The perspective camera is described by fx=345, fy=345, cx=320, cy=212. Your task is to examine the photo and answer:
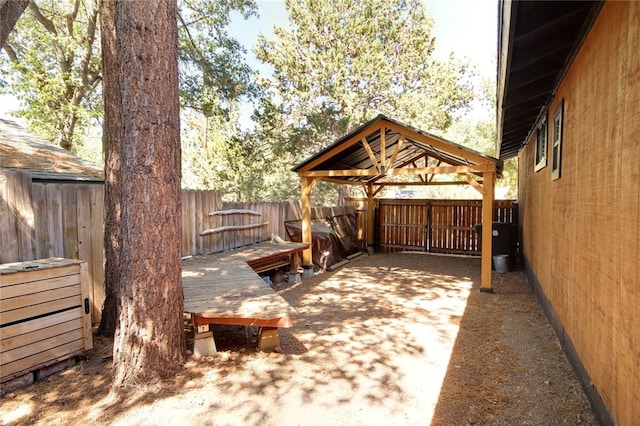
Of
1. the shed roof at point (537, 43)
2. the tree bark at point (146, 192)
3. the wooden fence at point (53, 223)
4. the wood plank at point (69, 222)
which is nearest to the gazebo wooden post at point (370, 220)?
the shed roof at point (537, 43)

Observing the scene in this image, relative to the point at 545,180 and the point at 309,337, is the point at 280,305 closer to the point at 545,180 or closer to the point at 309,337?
the point at 309,337

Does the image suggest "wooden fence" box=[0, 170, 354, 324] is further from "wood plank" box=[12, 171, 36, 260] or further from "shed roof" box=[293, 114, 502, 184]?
"shed roof" box=[293, 114, 502, 184]

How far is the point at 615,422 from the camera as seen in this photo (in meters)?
2.15

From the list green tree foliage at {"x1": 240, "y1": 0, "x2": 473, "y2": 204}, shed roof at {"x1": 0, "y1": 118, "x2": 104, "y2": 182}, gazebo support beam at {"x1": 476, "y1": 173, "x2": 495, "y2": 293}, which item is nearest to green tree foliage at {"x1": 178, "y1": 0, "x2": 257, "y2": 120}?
green tree foliage at {"x1": 240, "y1": 0, "x2": 473, "y2": 204}

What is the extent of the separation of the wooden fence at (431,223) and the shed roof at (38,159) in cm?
824

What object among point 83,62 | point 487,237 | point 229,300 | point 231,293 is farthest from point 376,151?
point 83,62

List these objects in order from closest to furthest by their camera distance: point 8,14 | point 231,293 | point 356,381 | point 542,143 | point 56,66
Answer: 1. point 356,381
2. point 8,14
3. point 231,293
4. point 542,143
5. point 56,66

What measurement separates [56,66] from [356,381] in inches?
626

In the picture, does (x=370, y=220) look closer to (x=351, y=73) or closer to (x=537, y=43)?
(x=351, y=73)

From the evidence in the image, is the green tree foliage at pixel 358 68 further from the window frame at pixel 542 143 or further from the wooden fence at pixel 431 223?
the window frame at pixel 542 143

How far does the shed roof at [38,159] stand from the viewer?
592 cm

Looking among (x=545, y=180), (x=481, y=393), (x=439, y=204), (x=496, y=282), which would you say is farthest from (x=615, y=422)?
(x=439, y=204)

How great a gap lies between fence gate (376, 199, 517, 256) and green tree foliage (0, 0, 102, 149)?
1061cm

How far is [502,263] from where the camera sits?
838 cm
